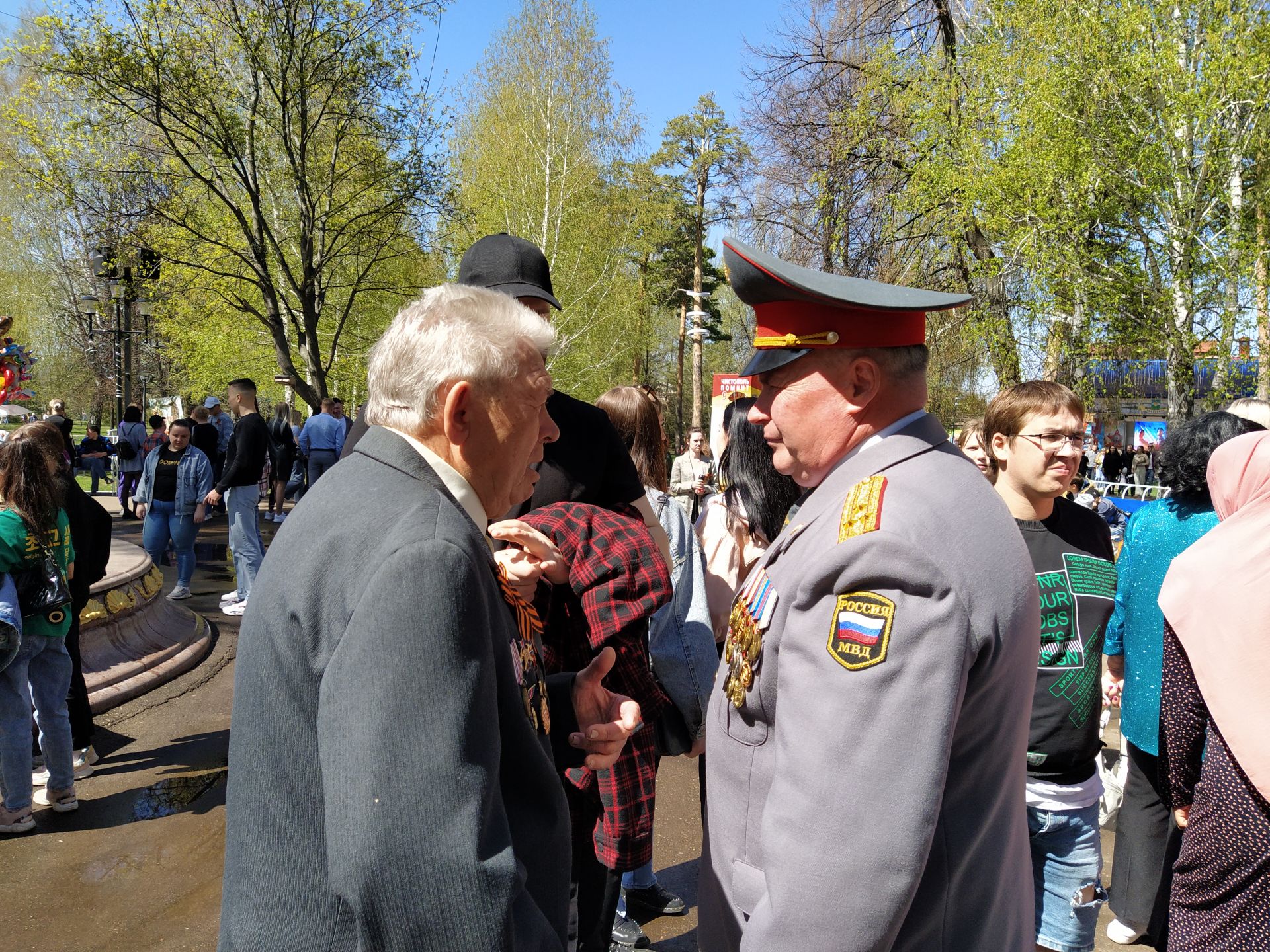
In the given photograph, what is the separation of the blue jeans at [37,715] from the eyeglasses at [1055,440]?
419 centimetres

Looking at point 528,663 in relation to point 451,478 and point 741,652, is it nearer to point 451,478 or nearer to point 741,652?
point 451,478

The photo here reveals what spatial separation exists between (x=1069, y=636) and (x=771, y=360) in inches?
65.0

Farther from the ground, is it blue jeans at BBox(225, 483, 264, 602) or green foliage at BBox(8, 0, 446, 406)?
green foliage at BBox(8, 0, 446, 406)

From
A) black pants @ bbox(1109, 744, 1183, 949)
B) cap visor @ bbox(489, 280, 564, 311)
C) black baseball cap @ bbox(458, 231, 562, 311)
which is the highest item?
black baseball cap @ bbox(458, 231, 562, 311)

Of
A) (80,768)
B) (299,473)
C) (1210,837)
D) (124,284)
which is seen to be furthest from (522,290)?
(124,284)

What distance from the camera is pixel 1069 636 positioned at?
271cm

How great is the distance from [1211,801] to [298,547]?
86.1 inches

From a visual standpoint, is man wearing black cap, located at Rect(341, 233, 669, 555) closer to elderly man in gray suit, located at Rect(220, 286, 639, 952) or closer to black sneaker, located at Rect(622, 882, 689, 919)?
elderly man in gray suit, located at Rect(220, 286, 639, 952)

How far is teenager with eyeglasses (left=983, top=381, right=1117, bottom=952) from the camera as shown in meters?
2.54

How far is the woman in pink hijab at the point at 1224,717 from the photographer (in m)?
2.01

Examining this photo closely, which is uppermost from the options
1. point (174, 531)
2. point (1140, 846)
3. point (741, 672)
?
point (741, 672)

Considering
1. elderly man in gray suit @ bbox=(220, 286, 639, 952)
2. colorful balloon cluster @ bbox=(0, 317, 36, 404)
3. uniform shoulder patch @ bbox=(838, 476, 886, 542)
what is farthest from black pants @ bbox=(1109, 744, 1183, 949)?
colorful balloon cluster @ bbox=(0, 317, 36, 404)

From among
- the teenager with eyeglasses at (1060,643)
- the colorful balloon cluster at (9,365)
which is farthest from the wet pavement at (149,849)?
the colorful balloon cluster at (9,365)

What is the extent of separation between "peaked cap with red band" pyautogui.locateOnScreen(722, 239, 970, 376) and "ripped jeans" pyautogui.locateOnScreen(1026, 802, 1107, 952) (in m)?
1.70
